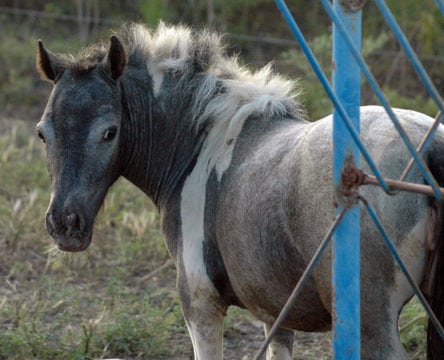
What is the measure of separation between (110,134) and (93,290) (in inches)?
82.9

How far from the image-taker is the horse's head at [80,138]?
365 centimetres

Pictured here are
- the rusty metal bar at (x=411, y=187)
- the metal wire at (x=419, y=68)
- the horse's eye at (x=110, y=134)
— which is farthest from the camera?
the horse's eye at (x=110, y=134)

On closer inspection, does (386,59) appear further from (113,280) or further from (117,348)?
(117,348)

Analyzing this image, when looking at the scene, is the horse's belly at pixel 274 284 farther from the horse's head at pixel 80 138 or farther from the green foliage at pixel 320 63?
the green foliage at pixel 320 63

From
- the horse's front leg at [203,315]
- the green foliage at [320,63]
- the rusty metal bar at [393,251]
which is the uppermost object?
the green foliage at [320,63]

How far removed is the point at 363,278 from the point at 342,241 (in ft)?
0.98

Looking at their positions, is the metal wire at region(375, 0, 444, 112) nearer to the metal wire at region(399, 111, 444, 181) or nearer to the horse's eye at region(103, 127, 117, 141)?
the metal wire at region(399, 111, 444, 181)

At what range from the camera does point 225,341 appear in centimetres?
492

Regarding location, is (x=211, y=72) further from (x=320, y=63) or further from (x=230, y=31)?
(x=230, y=31)

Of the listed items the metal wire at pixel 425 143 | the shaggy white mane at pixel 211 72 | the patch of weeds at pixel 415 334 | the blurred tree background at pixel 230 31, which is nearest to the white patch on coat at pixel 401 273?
the metal wire at pixel 425 143

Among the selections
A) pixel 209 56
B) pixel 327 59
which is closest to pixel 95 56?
pixel 209 56

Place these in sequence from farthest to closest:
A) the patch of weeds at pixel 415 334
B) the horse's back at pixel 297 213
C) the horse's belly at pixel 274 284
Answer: the patch of weeds at pixel 415 334, the horse's belly at pixel 274 284, the horse's back at pixel 297 213

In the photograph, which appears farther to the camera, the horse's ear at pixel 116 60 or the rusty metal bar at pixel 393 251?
the horse's ear at pixel 116 60

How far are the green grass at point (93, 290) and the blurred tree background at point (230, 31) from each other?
9.63 feet
